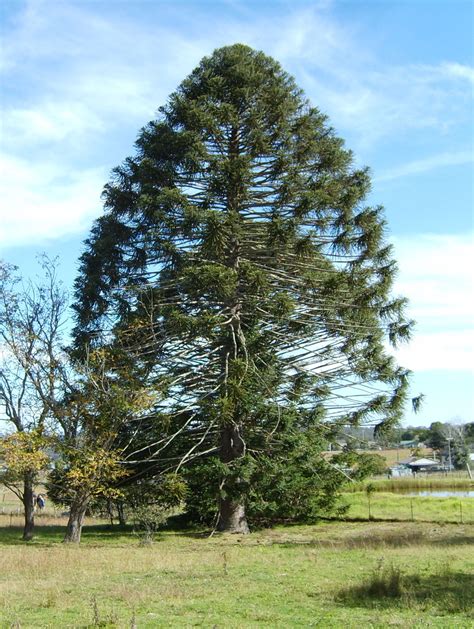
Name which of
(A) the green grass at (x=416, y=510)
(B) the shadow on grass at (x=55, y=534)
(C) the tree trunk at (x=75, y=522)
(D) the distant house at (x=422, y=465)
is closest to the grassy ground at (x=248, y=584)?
(C) the tree trunk at (x=75, y=522)

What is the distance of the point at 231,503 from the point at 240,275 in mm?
7834

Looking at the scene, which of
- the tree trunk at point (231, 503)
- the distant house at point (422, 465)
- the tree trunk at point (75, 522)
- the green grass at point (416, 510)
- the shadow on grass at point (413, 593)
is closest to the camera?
the shadow on grass at point (413, 593)

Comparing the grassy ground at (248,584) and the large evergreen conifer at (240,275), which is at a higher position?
the large evergreen conifer at (240,275)

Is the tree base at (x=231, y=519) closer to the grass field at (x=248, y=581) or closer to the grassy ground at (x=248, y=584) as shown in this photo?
the grass field at (x=248, y=581)

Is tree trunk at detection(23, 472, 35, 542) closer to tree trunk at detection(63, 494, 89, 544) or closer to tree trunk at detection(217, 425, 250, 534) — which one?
tree trunk at detection(63, 494, 89, 544)

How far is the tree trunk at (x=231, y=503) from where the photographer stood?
23.4 metres

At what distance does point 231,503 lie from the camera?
23375 millimetres

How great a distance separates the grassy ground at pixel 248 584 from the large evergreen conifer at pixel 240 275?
189 inches

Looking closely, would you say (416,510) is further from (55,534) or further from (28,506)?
(28,506)

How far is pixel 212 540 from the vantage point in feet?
70.5

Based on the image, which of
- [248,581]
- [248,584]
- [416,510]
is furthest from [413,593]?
[416,510]

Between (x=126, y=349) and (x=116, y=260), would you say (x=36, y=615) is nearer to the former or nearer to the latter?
(x=126, y=349)

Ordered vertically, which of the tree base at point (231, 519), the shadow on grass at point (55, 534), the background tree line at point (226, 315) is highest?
the background tree line at point (226, 315)

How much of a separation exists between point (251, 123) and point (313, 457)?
1243 centimetres
